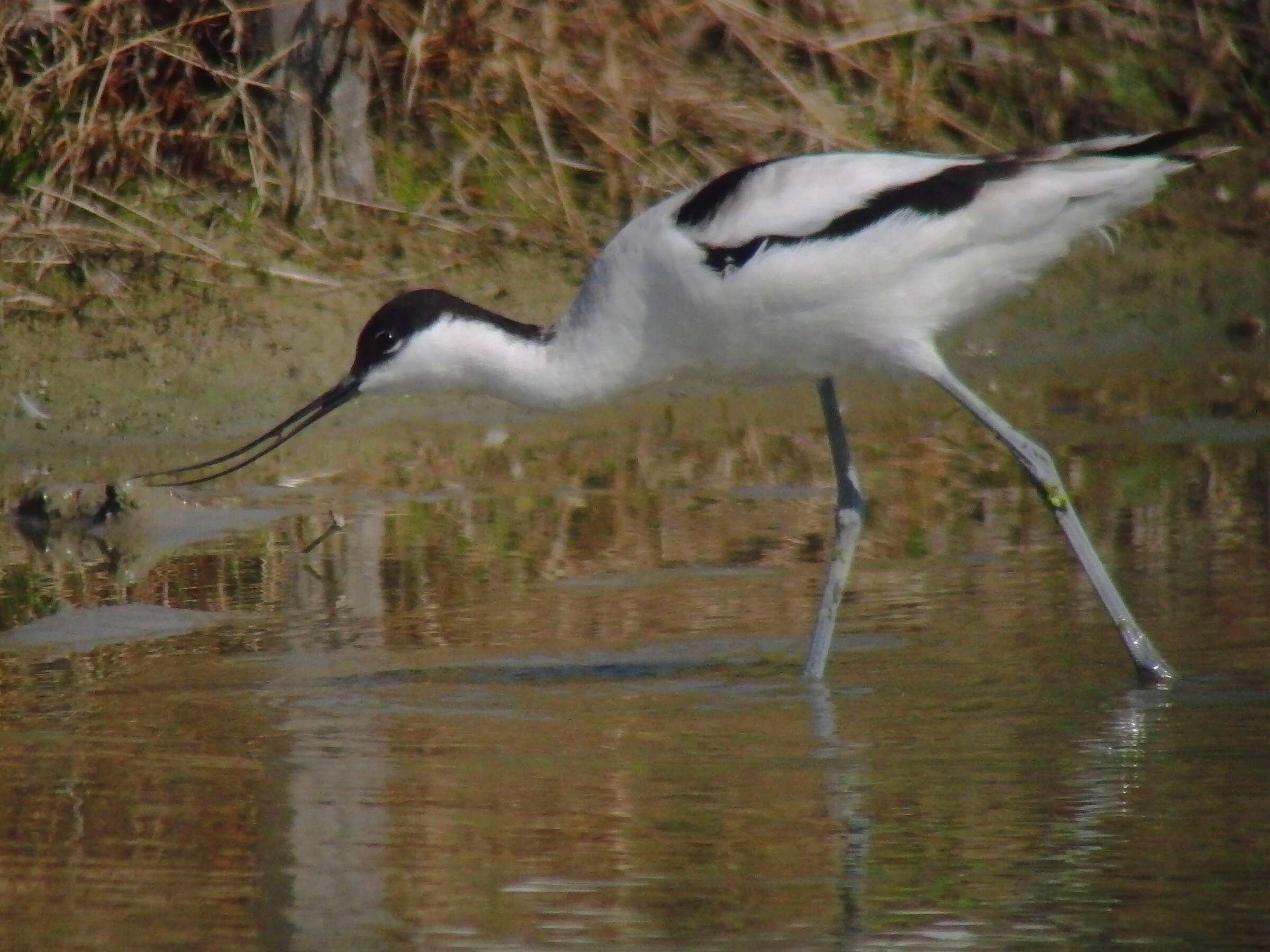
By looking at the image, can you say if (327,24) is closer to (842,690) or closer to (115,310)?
(115,310)

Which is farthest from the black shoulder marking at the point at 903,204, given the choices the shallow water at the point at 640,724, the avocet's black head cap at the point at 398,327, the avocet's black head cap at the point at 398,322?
the shallow water at the point at 640,724

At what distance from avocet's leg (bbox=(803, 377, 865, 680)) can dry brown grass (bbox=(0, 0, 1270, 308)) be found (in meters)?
3.21

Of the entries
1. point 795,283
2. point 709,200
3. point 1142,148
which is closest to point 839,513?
point 795,283

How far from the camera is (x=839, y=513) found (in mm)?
5145

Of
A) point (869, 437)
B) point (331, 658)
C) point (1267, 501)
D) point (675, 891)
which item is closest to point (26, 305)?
point (869, 437)

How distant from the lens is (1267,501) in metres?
5.95

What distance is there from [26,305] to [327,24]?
1.43 metres

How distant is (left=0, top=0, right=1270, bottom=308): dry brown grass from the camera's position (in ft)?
26.0

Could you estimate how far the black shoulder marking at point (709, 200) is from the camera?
15.2ft

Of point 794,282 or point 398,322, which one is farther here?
point 398,322

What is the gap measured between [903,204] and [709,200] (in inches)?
15.5

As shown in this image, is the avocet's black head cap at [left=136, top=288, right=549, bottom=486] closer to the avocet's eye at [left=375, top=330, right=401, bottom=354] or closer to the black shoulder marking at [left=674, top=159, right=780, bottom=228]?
the avocet's eye at [left=375, top=330, right=401, bottom=354]

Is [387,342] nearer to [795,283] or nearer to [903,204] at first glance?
[795,283]

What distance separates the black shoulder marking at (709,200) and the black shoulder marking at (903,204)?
7 centimetres
